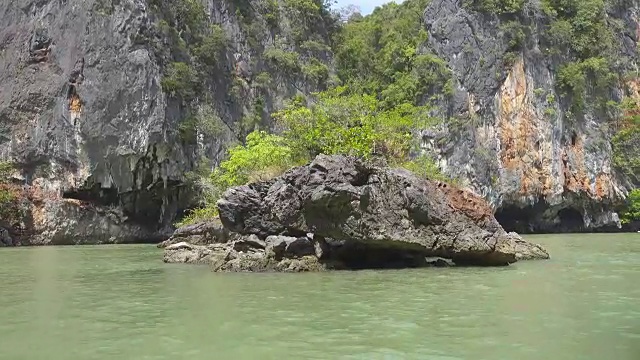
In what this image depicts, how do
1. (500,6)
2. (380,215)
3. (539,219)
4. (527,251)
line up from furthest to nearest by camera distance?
(539,219)
(500,6)
(527,251)
(380,215)

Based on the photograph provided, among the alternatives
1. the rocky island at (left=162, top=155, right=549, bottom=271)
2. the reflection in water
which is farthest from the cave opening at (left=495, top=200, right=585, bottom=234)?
the reflection in water

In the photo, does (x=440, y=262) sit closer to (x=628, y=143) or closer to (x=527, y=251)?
(x=527, y=251)

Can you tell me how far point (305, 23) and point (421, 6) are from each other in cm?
750

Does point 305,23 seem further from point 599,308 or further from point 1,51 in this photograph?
point 599,308

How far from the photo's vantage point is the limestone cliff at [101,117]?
24.0m

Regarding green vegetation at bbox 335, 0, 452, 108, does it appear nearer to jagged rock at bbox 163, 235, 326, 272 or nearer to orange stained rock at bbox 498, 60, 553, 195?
orange stained rock at bbox 498, 60, 553, 195

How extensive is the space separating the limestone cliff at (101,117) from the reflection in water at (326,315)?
14.1 metres

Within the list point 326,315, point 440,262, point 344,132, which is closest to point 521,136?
point 344,132

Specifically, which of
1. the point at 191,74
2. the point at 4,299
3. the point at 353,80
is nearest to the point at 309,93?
the point at 353,80

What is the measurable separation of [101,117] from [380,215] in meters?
16.9

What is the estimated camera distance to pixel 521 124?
30812mm

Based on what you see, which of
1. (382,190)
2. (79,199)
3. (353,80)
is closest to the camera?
(382,190)

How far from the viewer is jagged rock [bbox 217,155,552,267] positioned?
11.5 m

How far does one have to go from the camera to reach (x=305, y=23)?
1403 inches
